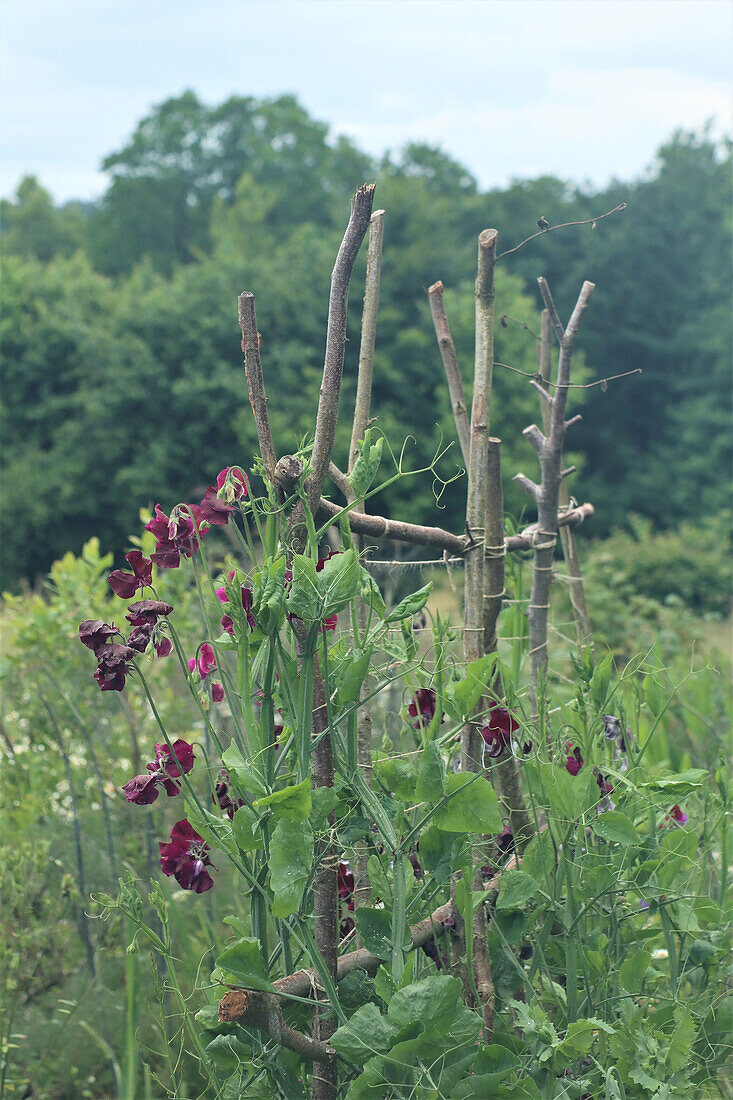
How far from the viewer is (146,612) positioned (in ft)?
3.65

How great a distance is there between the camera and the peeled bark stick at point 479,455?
55.2 inches

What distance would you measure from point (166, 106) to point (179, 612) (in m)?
22.7

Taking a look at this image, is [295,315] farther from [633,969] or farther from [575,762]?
[633,969]

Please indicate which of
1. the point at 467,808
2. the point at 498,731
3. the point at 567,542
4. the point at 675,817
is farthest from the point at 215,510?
the point at 567,542

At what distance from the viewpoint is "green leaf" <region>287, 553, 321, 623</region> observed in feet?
3.06

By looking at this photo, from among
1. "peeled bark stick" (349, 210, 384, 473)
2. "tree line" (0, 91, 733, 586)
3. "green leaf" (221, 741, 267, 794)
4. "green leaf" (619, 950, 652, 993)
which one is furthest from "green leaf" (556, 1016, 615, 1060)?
"tree line" (0, 91, 733, 586)

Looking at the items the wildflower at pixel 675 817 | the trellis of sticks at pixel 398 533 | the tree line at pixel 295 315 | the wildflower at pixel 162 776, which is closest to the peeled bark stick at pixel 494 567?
the trellis of sticks at pixel 398 533

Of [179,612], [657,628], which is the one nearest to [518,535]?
[179,612]

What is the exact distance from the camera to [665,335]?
68.0 feet

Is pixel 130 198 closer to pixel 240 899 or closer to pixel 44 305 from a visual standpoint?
pixel 44 305

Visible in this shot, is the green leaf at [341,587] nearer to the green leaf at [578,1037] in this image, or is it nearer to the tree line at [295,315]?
the green leaf at [578,1037]

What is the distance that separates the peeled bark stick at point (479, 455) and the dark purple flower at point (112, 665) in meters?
0.54

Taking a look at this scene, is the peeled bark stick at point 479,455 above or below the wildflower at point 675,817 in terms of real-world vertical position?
above

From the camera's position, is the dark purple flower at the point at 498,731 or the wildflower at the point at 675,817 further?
the wildflower at the point at 675,817
